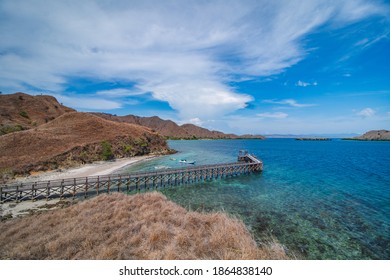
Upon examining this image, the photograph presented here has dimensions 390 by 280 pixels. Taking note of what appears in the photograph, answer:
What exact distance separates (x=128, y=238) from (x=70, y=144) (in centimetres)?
4181

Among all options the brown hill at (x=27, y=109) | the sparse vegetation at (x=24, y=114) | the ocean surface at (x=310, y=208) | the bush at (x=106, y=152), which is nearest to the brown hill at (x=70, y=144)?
the bush at (x=106, y=152)

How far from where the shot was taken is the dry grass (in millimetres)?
7188

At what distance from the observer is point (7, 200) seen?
17500 mm

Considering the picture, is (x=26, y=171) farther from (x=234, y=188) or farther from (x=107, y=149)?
(x=234, y=188)

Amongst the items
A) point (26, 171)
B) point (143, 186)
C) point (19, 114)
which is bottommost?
point (143, 186)

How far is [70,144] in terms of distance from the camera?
41.2 m

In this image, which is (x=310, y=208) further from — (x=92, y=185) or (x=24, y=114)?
(x=24, y=114)

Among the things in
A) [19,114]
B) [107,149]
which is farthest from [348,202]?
[19,114]

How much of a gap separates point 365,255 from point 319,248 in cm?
247

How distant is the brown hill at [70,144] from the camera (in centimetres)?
3109

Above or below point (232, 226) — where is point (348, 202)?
below

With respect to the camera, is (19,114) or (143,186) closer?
(143,186)

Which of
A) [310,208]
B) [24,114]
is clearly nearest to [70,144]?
[310,208]

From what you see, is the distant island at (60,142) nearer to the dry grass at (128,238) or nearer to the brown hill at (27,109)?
the brown hill at (27,109)
